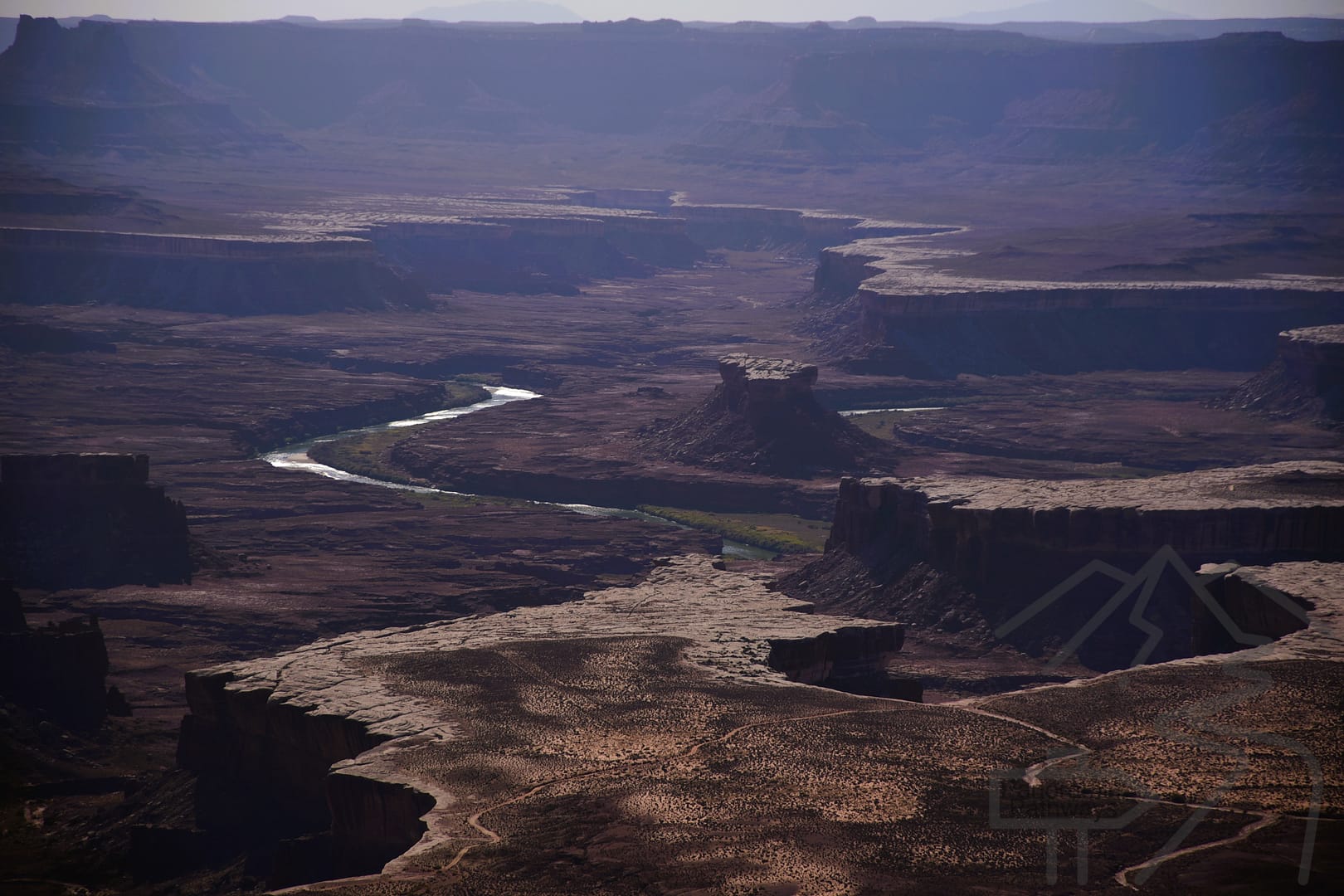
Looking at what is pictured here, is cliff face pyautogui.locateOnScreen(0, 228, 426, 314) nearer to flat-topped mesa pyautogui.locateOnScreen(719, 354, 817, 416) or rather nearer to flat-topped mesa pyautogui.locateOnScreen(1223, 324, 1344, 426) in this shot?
flat-topped mesa pyautogui.locateOnScreen(719, 354, 817, 416)

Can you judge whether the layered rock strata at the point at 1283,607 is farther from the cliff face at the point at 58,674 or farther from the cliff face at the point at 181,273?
the cliff face at the point at 181,273

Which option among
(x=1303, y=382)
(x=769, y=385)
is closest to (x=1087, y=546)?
(x=769, y=385)

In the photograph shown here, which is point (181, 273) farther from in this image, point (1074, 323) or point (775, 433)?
point (775, 433)

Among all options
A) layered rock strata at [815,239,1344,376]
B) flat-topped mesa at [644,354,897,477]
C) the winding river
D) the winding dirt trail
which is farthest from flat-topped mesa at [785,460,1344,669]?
layered rock strata at [815,239,1344,376]

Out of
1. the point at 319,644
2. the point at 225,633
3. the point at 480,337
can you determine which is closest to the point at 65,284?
the point at 480,337

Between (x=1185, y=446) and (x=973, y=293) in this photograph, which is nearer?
(x=1185, y=446)

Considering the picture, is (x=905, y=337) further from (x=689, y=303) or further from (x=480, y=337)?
(x=689, y=303)
